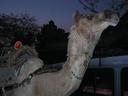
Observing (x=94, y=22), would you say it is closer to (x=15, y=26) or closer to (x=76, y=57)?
(x=76, y=57)

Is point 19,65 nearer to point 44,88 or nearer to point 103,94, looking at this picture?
point 44,88

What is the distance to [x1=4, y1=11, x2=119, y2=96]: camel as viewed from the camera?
3.99 m

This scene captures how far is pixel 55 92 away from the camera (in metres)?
4.29

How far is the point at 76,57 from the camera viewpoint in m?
4.11

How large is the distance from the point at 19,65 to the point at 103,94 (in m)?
1.74

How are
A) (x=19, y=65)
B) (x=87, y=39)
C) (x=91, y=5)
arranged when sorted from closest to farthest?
(x=87, y=39) → (x=19, y=65) → (x=91, y=5)

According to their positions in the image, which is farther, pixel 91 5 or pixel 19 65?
pixel 91 5

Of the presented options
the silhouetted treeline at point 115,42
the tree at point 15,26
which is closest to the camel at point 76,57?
the silhouetted treeline at point 115,42

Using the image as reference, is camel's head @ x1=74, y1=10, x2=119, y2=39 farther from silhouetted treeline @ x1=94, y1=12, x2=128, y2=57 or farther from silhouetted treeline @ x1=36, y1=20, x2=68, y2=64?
silhouetted treeline @ x1=36, y1=20, x2=68, y2=64

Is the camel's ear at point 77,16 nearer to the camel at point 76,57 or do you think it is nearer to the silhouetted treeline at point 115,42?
the camel at point 76,57

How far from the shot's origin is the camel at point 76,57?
3.99 m

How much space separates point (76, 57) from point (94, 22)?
428mm

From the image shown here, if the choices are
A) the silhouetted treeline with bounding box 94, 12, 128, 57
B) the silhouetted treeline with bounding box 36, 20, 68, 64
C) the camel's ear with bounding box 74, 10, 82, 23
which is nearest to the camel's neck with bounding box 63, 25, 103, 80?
the camel's ear with bounding box 74, 10, 82, 23

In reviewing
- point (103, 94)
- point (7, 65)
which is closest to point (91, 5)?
point (103, 94)
